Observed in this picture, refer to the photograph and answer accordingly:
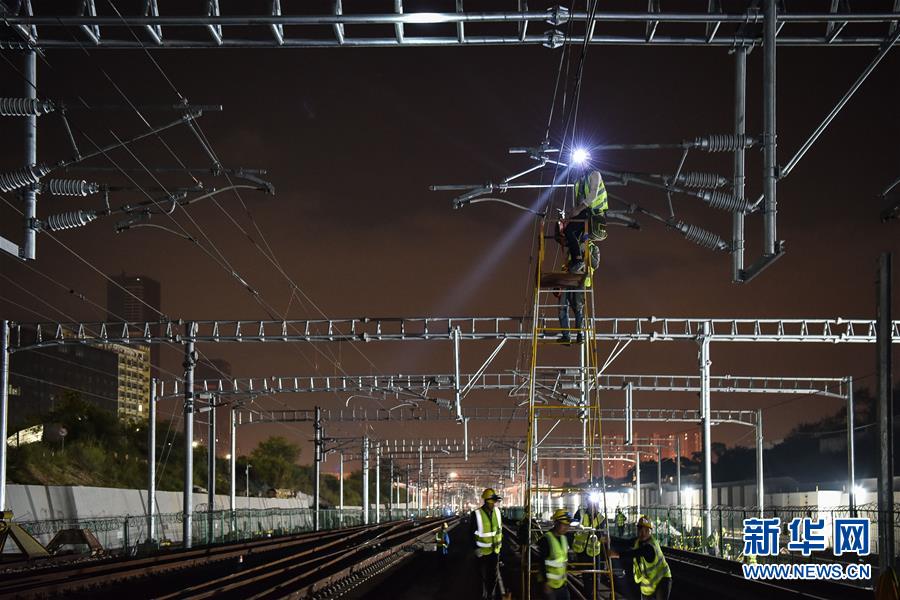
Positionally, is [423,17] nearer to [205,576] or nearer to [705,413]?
[205,576]

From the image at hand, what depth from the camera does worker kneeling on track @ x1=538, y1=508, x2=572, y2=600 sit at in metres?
14.6

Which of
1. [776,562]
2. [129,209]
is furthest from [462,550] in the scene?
[129,209]

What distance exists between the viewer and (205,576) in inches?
1171

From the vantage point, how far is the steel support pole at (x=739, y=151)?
50.5ft

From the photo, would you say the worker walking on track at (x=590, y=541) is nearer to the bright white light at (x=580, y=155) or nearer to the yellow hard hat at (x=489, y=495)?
the yellow hard hat at (x=489, y=495)

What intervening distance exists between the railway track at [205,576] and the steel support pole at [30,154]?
649cm

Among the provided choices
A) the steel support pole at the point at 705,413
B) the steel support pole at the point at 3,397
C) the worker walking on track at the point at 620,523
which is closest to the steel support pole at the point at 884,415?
the steel support pole at the point at 705,413

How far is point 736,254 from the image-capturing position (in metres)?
15.7

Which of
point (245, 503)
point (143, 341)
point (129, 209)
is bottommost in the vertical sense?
point (245, 503)

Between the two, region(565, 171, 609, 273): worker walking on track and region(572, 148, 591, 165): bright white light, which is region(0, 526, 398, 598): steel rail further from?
region(572, 148, 591, 165): bright white light

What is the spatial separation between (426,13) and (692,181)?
557 cm

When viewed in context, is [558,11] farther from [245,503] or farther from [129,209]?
[245,503]

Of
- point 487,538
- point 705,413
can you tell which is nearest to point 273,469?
point 705,413

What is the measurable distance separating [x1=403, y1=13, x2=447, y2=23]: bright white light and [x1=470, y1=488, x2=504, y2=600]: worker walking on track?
782 cm
